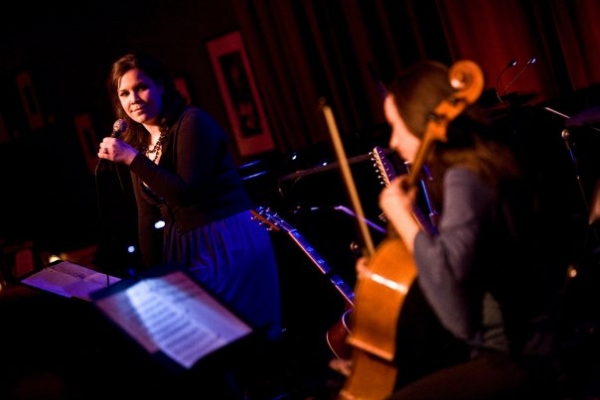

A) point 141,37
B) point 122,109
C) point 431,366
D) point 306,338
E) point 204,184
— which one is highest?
point 141,37

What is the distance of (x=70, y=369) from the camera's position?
7.07 ft

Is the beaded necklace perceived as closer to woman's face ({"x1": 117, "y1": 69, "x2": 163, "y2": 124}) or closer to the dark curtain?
woman's face ({"x1": 117, "y1": 69, "x2": 163, "y2": 124})

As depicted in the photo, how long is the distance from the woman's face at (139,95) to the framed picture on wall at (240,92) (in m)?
3.22

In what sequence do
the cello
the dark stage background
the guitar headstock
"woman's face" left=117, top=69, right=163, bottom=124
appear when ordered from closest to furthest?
1. the cello
2. "woman's face" left=117, top=69, right=163, bottom=124
3. the guitar headstock
4. the dark stage background

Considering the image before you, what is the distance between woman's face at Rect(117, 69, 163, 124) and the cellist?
43.7 inches

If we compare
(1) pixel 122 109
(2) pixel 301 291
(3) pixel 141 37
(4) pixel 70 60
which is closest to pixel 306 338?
(2) pixel 301 291

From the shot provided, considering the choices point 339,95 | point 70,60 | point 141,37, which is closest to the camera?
point 339,95

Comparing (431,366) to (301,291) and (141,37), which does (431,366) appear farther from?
(141,37)

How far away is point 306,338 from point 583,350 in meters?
1.94

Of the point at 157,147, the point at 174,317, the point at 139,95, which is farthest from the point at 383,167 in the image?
the point at 174,317

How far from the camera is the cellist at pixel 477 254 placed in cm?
173

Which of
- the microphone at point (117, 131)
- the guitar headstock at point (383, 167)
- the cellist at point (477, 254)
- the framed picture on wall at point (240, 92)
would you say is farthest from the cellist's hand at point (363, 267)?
the framed picture on wall at point (240, 92)

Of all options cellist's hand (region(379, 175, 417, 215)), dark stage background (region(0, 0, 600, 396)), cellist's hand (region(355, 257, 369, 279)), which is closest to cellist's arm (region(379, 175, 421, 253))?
cellist's hand (region(379, 175, 417, 215))

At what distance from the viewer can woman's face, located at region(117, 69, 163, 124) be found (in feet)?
8.60
